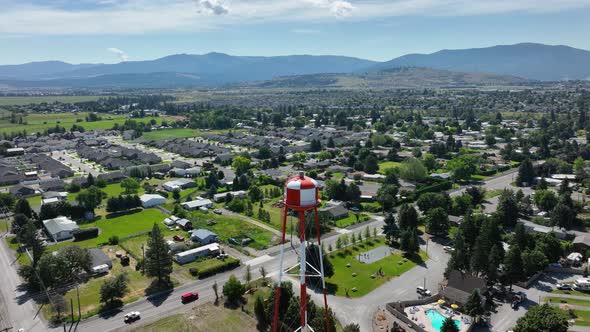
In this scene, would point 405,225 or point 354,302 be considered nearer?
point 354,302

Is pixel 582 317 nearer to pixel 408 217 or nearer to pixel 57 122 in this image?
pixel 408 217

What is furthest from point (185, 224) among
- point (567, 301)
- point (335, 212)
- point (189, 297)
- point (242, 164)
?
point (567, 301)

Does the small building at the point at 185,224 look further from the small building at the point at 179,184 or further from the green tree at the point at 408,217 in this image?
the green tree at the point at 408,217

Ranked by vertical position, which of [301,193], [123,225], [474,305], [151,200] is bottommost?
[123,225]

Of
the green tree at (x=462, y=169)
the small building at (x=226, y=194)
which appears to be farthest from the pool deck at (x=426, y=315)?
the green tree at (x=462, y=169)

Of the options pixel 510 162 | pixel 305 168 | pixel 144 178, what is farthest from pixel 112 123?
pixel 510 162

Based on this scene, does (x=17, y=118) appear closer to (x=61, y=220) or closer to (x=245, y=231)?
(x=61, y=220)

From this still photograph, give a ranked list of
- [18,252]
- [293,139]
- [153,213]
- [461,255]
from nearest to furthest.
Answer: [461,255] → [18,252] → [153,213] → [293,139]
